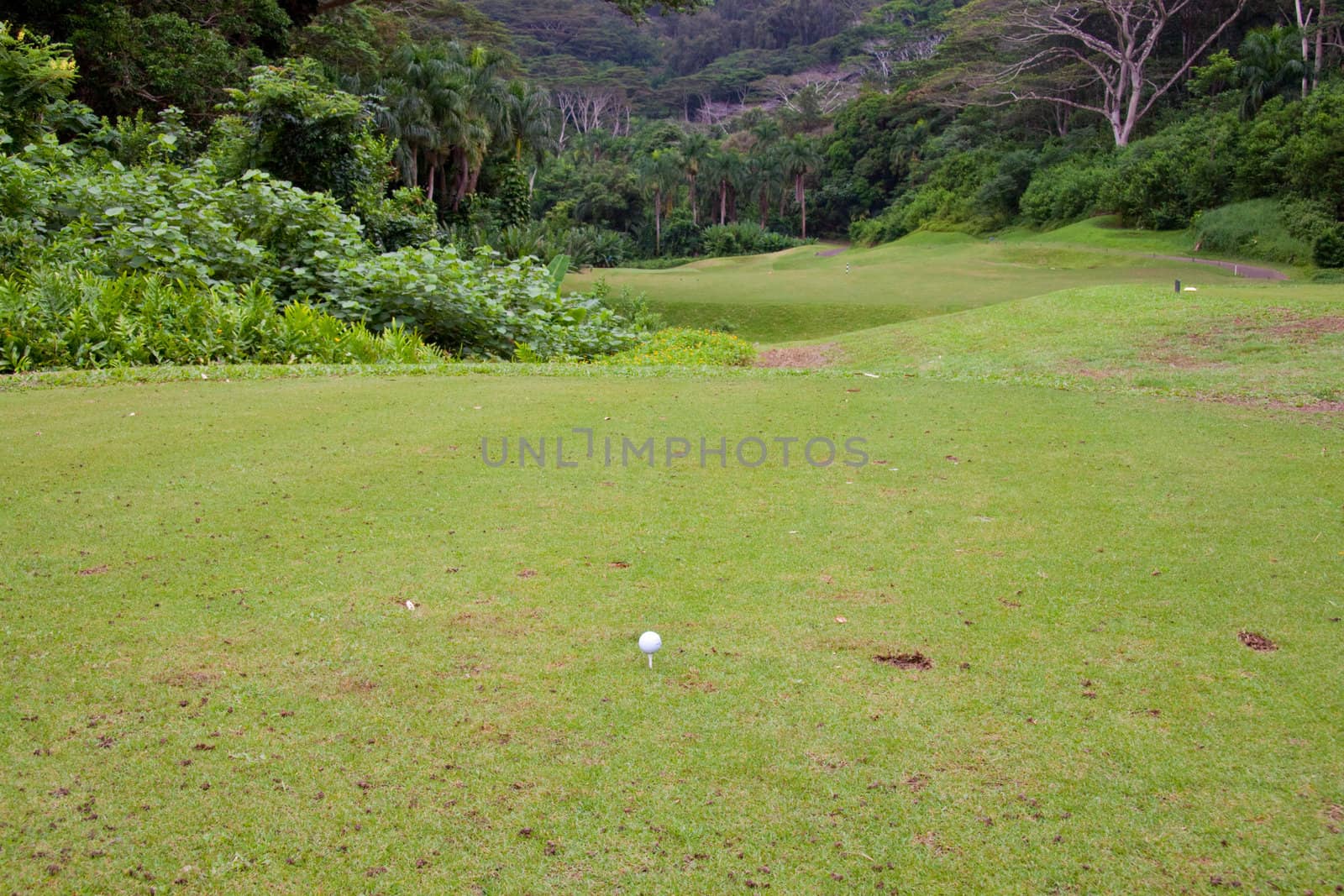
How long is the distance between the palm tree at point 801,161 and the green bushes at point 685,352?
170 feet

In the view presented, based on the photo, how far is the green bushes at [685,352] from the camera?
43.9 feet

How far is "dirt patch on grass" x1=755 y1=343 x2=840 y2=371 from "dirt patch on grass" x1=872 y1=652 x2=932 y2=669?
1115 cm

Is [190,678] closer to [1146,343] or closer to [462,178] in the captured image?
[1146,343]

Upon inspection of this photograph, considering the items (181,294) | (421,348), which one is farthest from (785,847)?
(181,294)

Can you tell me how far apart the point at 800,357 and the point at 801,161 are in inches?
2132

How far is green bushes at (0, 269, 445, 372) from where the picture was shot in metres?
10.5

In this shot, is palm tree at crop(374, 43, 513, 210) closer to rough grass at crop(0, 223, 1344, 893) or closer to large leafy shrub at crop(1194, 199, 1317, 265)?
large leafy shrub at crop(1194, 199, 1317, 265)

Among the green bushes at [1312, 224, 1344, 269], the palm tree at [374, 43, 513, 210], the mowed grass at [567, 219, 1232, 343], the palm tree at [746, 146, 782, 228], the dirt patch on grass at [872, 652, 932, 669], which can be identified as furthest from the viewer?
the palm tree at [746, 146, 782, 228]

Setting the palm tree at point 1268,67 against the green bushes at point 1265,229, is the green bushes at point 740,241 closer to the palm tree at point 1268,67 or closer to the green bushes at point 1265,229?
the palm tree at point 1268,67

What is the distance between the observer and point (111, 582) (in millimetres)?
4301

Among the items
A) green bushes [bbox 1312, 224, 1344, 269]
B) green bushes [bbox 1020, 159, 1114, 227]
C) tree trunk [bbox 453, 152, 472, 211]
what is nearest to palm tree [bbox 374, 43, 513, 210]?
tree trunk [bbox 453, 152, 472, 211]

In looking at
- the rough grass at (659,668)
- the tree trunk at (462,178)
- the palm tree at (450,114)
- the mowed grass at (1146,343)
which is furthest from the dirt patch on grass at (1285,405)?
the tree trunk at (462,178)

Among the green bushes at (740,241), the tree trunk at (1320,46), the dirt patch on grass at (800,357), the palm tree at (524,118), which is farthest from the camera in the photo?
the green bushes at (740,241)

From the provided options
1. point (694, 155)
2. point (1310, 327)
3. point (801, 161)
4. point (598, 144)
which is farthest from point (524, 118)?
point (598, 144)
